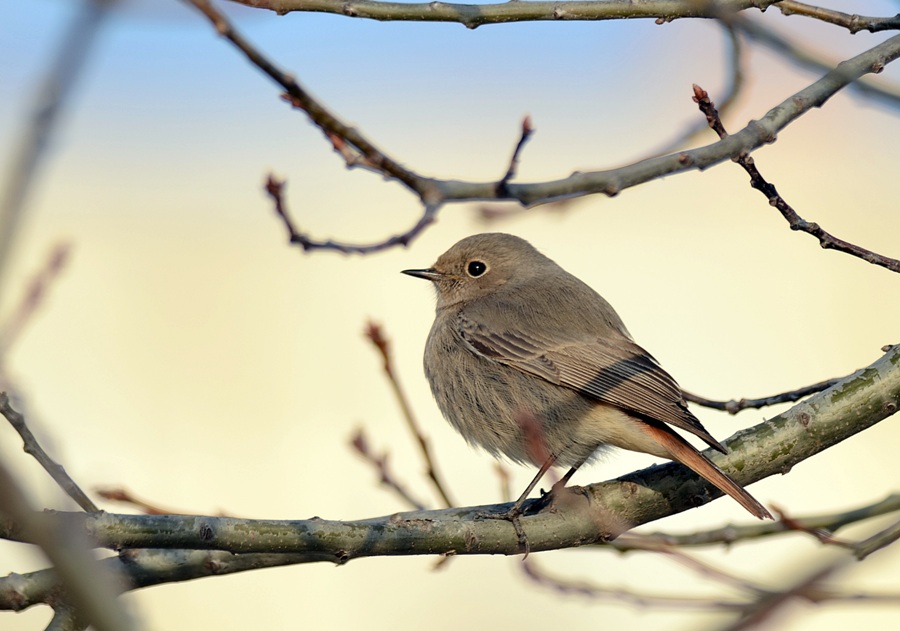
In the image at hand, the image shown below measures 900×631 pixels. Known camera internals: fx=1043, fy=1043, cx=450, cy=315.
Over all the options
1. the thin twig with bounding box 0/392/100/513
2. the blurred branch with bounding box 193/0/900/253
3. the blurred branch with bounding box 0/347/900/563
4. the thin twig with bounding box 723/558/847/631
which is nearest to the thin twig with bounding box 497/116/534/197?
the blurred branch with bounding box 193/0/900/253

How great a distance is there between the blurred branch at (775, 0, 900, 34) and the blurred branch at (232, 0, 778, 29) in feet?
0.86

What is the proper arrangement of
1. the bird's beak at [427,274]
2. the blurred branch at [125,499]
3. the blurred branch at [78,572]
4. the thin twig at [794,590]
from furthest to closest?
1. the bird's beak at [427,274]
2. the blurred branch at [125,499]
3. the thin twig at [794,590]
4. the blurred branch at [78,572]

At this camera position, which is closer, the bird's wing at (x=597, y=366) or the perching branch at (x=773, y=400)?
the perching branch at (x=773, y=400)

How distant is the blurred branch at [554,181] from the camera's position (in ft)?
5.74

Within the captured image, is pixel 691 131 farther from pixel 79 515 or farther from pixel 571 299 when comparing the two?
pixel 79 515

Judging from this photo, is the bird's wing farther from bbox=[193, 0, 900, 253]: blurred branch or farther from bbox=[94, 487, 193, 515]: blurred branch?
bbox=[94, 487, 193, 515]: blurred branch

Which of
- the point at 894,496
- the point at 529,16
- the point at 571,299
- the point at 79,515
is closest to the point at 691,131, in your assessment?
the point at 529,16

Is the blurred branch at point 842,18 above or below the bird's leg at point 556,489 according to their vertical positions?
above

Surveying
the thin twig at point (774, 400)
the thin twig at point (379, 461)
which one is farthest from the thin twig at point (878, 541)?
the thin twig at point (379, 461)

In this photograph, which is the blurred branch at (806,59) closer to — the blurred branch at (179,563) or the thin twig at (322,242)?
the thin twig at (322,242)

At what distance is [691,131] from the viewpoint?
318 centimetres

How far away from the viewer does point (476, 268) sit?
17.6 ft

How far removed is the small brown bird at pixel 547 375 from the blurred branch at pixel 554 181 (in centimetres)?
136

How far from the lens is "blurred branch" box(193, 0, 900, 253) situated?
1749 millimetres
